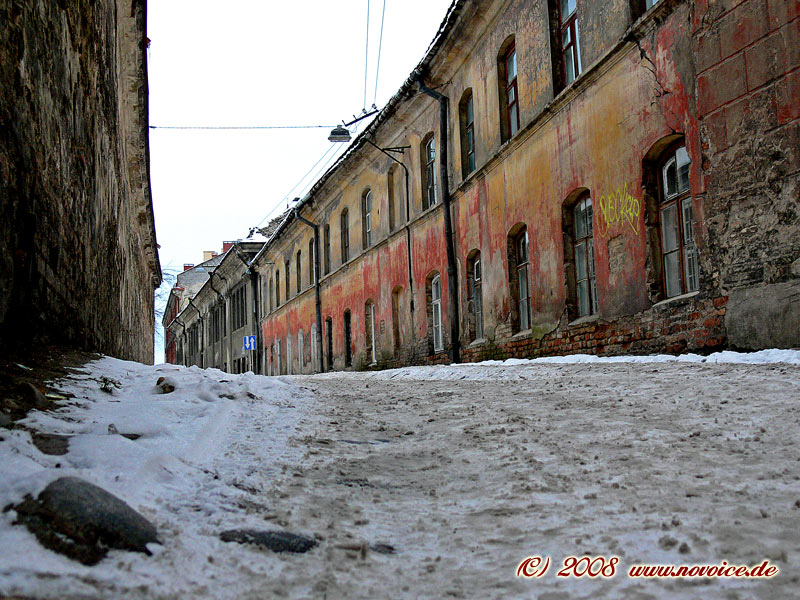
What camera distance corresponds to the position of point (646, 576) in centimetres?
231

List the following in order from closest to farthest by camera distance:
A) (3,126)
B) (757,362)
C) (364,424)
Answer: (3,126)
(364,424)
(757,362)

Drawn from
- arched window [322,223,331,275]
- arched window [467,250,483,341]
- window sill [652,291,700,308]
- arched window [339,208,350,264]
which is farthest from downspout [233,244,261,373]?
window sill [652,291,700,308]

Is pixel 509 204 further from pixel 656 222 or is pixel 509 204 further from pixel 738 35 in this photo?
pixel 738 35

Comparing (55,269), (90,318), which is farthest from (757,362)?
(90,318)

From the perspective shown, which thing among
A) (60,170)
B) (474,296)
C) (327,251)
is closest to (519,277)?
(474,296)

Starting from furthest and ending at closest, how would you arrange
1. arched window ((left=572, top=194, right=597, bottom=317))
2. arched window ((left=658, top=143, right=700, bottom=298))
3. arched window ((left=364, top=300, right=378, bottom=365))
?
1. arched window ((left=364, top=300, right=378, bottom=365))
2. arched window ((left=572, top=194, right=597, bottom=317))
3. arched window ((left=658, top=143, right=700, bottom=298))

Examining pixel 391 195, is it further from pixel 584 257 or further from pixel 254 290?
pixel 254 290

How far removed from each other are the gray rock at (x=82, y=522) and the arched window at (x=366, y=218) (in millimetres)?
20329

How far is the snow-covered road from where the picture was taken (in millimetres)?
2254

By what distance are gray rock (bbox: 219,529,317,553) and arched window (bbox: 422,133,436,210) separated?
51.5 feet

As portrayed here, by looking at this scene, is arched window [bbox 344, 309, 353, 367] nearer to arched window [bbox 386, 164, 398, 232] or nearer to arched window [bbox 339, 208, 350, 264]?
arched window [bbox 339, 208, 350, 264]

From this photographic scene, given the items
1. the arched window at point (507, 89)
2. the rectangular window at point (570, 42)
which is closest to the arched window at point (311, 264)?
the arched window at point (507, 89)

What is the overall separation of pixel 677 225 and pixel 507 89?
5989 millimetres

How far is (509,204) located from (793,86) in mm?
6523
